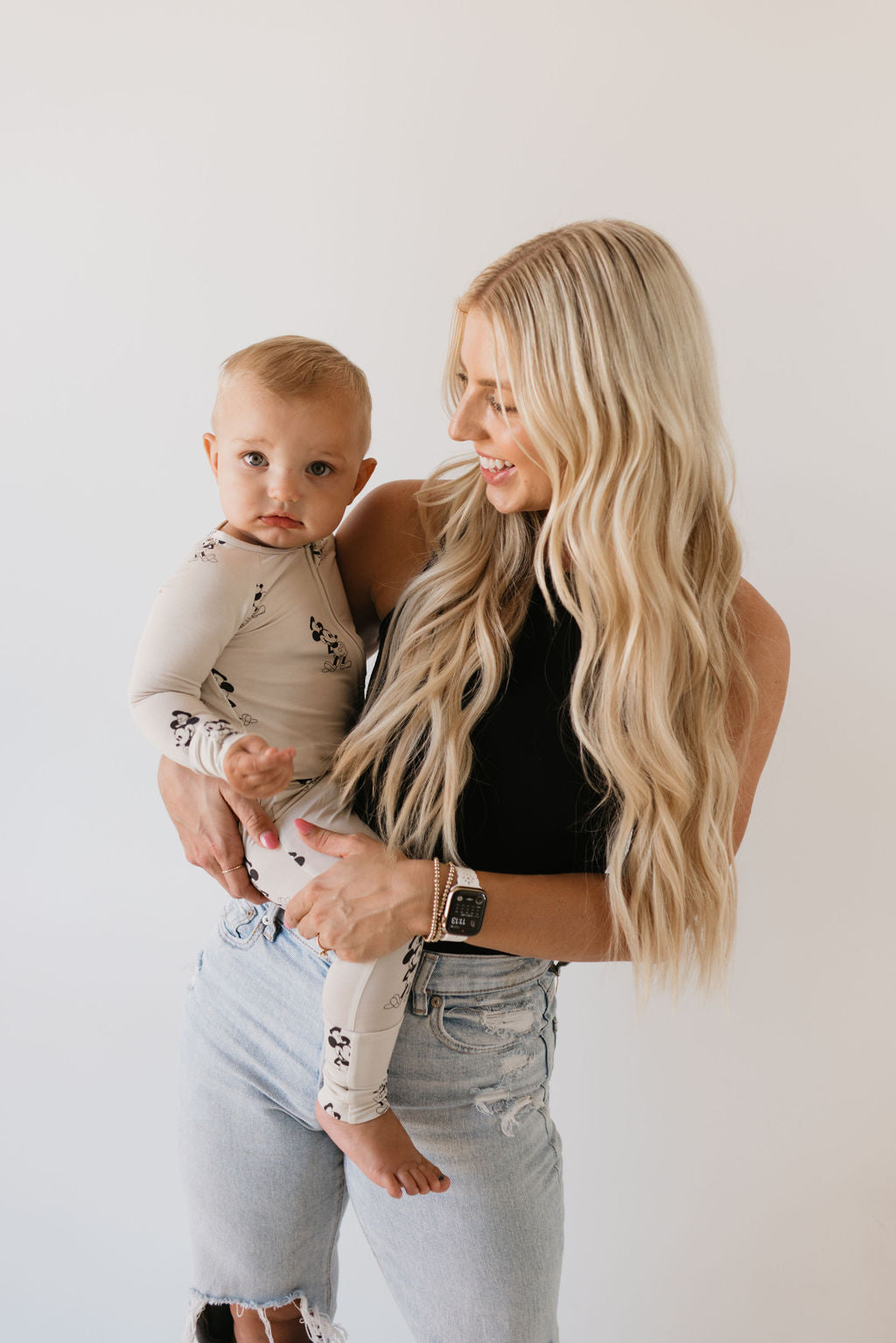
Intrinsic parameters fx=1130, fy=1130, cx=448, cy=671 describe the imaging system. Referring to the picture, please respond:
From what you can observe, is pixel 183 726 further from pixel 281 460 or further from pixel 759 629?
pixel 759 629

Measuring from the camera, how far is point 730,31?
1978mm

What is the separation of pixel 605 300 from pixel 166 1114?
201cm

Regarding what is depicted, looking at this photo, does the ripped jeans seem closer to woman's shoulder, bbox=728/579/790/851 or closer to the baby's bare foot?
the baby's bare foot

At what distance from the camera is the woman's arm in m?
1.44

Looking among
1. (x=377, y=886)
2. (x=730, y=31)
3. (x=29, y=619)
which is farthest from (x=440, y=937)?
(x=730, y=31)

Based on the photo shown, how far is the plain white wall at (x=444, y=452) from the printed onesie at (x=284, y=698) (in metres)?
0.66

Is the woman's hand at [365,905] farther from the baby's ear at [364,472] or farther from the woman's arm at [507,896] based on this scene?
the baby's ear at [364,472]

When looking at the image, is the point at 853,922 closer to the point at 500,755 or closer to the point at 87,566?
the point at 500,755

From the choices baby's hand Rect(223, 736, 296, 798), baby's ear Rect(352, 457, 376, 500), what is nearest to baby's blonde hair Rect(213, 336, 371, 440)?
baby's ear Rect(352, 457, 376, 500)

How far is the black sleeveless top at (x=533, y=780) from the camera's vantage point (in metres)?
1.55

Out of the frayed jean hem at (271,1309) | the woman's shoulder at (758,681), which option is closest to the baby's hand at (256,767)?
the woman's shoulder at (758,681)

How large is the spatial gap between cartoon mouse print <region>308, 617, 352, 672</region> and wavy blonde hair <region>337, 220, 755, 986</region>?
2.8 inches

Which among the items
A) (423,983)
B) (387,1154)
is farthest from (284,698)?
(387,1154)

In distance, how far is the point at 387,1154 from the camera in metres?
1.45
